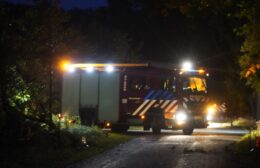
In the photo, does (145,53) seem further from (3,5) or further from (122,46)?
(3,5)

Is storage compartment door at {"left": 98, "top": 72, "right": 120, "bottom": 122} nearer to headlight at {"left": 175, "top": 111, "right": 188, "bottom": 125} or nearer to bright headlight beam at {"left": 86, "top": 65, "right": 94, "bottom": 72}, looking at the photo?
bright headlight beam at {"left": 86, "top": 65, "right": 94, "bottom": 72}

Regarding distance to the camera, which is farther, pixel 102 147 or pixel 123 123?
pixel 123 123

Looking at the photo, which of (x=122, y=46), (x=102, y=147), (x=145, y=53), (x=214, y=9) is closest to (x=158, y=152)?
(x=102, y=147)

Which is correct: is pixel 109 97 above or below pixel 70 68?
below

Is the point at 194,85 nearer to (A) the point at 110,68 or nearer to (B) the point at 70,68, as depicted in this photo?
(A) the point at 110,68

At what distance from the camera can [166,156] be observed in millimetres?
17062

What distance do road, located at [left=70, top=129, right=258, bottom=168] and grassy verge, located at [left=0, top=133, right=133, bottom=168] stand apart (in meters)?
0.46

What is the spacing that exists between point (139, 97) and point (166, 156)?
389 inches

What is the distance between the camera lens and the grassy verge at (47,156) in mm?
14698

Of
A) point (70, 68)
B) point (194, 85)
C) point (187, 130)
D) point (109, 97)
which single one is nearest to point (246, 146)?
point (187, 130)

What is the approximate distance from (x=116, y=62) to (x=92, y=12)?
1182 inches

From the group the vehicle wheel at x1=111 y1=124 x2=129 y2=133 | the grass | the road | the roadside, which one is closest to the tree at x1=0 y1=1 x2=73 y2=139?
the roadside

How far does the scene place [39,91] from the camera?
21812 mm

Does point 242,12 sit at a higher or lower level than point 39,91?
higher
